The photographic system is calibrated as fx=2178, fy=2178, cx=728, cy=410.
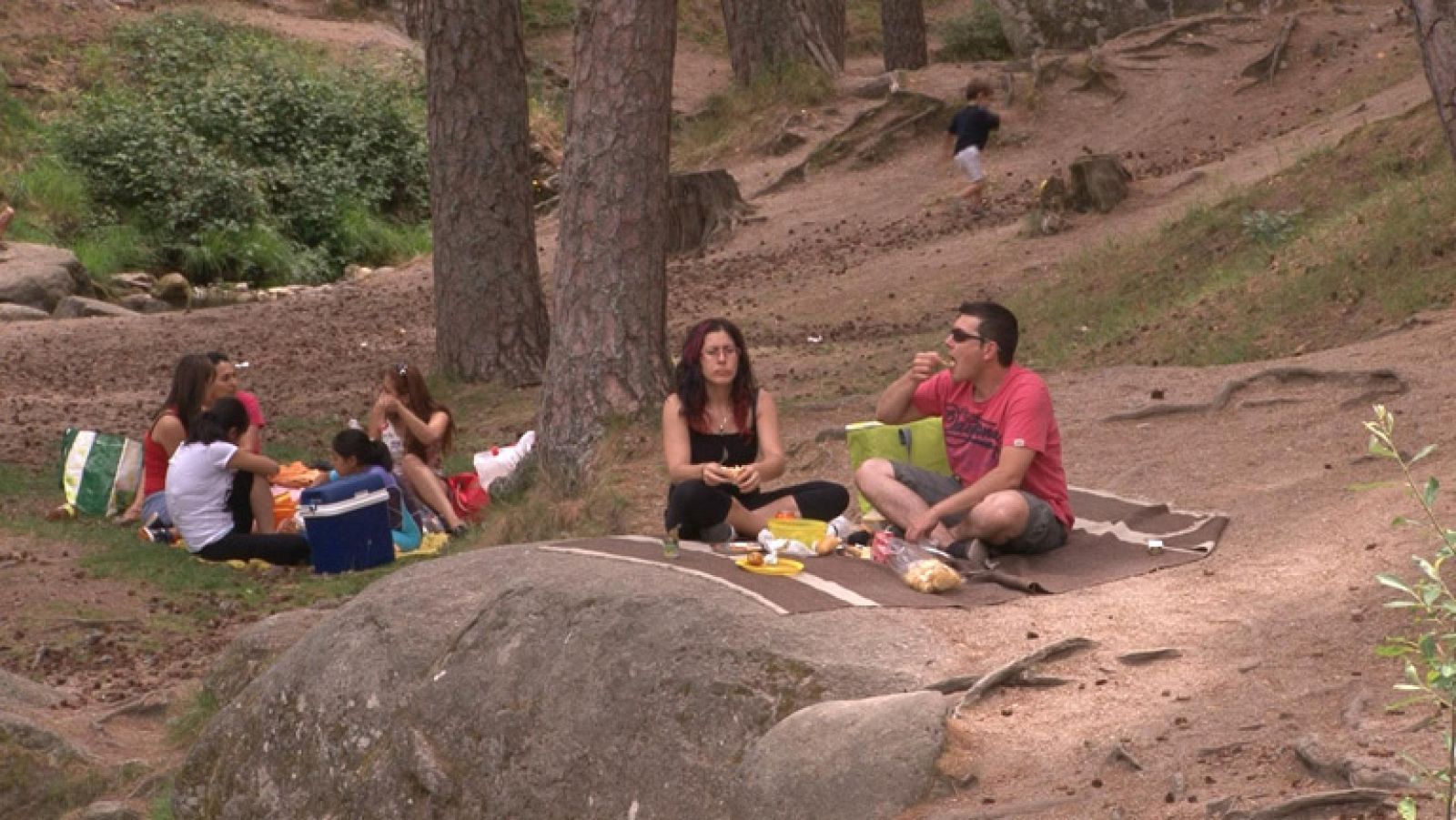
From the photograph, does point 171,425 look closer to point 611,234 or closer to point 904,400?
point 611,234

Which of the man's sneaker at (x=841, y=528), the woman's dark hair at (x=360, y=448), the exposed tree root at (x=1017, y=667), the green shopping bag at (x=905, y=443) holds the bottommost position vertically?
the woman's dark hair at (x=360, y=448)

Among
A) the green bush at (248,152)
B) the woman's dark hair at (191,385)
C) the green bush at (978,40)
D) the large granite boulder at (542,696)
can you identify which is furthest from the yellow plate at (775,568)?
the green bush at (978,40)

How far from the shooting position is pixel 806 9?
83.3ft

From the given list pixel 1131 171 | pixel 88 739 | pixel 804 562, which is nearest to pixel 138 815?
pixel 88 739

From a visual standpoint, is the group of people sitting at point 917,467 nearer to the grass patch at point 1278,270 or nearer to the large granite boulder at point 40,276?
the grass patch at point 1278,270

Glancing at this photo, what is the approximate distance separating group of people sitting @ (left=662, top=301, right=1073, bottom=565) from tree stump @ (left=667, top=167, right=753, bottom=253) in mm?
12649

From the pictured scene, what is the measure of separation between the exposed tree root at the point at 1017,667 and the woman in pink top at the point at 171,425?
6.45 metres

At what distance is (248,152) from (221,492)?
17.0 m

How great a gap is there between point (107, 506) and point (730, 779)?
7.21 m

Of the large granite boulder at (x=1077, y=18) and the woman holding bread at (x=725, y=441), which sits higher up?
the large granite boulder at (x=1077, y=18)

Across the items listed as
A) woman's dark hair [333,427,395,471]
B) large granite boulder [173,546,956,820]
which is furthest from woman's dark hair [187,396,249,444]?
large granite boulder [173,546,956,820]

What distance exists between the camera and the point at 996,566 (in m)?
7.90

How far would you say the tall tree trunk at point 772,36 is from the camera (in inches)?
976

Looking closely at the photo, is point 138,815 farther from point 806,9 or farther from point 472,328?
point 806,9
